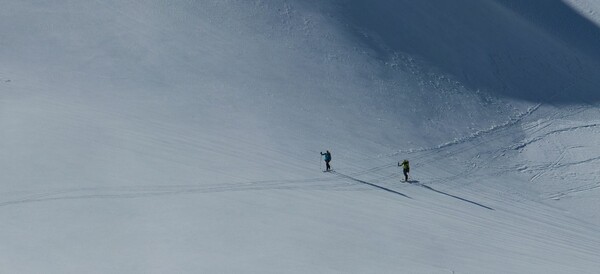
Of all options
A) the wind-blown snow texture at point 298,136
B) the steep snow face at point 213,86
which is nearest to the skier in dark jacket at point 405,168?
the wind-blown snow texture at point 298,136

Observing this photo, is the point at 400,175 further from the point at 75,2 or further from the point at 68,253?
the point at 75,2

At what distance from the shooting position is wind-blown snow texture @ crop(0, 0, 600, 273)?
18.0 meters

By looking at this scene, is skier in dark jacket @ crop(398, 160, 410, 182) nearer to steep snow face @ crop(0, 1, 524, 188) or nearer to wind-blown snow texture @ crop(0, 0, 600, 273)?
wind-blown snow texture @ crop(0, 0, 600, 273)

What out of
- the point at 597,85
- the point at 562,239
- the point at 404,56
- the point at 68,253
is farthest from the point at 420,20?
the point at 68,253

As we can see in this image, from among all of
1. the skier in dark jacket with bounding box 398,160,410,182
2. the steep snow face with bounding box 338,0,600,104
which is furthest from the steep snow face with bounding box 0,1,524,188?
the skier in dark jacket with bounding box 398,160,410,182

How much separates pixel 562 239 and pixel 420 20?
51.4 ft

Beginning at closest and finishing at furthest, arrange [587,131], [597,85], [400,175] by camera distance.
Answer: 1. [400,175]
2. [587,131]
3. [597,85]

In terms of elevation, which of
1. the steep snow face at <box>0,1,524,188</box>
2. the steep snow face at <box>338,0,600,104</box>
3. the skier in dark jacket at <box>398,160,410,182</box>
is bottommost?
the skier in dark jacket at <box>398,160,410,182</box>

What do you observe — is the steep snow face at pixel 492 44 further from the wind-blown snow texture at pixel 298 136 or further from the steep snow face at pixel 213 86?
the steep snow face at pixel 213 86

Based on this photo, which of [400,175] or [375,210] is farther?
[400,175]

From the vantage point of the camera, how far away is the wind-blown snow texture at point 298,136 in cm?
1797

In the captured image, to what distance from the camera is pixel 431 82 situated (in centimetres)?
3219

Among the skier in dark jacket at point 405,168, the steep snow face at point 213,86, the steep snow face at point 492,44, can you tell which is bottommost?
the skier in dark jacket at point 405,168

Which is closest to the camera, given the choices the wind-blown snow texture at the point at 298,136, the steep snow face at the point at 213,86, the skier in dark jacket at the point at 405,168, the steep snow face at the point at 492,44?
the wind-blown snow texture at the point at 298,136
